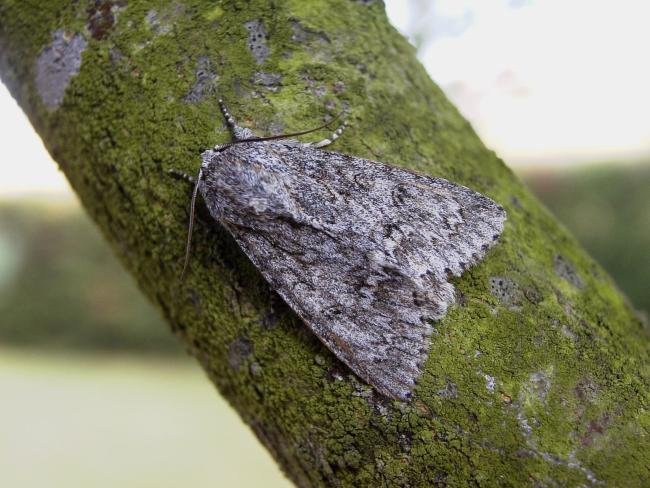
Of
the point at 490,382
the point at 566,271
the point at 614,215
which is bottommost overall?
the point at 490,382

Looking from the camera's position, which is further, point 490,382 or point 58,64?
point 58,64

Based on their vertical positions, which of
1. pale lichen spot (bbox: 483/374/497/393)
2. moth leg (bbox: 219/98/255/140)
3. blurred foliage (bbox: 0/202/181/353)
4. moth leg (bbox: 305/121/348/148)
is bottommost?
blurred foliage (bbox: 0/202/181/353)

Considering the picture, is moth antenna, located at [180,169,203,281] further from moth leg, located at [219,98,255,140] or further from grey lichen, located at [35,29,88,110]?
grey lichen, located at [35,29,88,110]

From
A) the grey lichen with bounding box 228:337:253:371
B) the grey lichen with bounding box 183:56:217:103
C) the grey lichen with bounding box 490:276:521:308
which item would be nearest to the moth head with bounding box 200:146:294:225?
the grey lichen with bounding box 183:56:217:103

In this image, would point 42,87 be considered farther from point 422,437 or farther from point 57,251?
point 57,251

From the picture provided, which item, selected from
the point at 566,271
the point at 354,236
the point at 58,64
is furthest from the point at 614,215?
the point at 58,64

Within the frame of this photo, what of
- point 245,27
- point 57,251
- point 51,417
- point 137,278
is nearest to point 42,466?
point 51,417

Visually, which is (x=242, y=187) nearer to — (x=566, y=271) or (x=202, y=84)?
(x=202, y=84)
